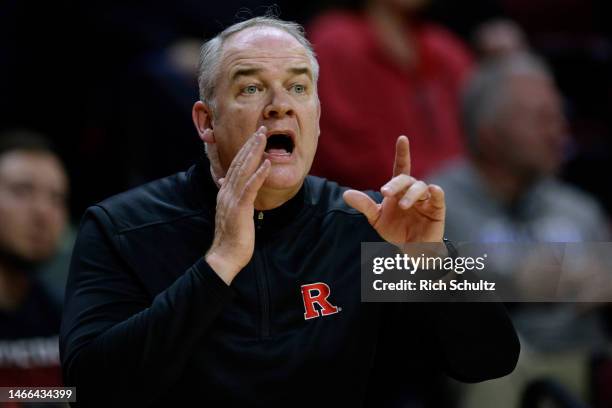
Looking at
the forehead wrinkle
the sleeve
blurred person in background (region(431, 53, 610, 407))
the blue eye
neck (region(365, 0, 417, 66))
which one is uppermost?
neck (region(365, 0, 417, 66))

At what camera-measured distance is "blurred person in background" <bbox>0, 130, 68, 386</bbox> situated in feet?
9.59

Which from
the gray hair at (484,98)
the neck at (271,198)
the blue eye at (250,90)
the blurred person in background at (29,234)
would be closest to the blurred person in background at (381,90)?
the gray hair at (484,98)

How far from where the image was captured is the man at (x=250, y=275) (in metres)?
1.63

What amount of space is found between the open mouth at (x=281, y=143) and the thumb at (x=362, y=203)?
0.48ft

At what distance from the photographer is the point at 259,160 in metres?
1.63

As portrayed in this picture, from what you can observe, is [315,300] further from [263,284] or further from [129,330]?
[129,330]

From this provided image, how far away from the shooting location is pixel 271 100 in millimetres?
1756

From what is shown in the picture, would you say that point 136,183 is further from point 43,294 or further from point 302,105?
point 302,105

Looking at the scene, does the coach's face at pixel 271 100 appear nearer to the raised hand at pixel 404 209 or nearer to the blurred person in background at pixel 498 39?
the raised hand at pixel 404 209

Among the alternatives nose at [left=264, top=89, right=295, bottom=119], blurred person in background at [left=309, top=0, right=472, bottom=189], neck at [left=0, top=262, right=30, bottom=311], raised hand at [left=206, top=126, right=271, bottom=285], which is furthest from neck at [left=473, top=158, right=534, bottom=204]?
raised hand at [left=206, top=126, right=271, bottom=285]

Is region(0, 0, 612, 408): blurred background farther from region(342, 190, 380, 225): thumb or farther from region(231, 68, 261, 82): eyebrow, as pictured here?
region(342, 190, 380, 225): thumb

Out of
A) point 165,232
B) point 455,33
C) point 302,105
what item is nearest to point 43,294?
point 165,232

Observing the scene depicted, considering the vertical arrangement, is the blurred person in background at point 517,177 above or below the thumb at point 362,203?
above

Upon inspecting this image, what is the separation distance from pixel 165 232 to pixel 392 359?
1.98ft
